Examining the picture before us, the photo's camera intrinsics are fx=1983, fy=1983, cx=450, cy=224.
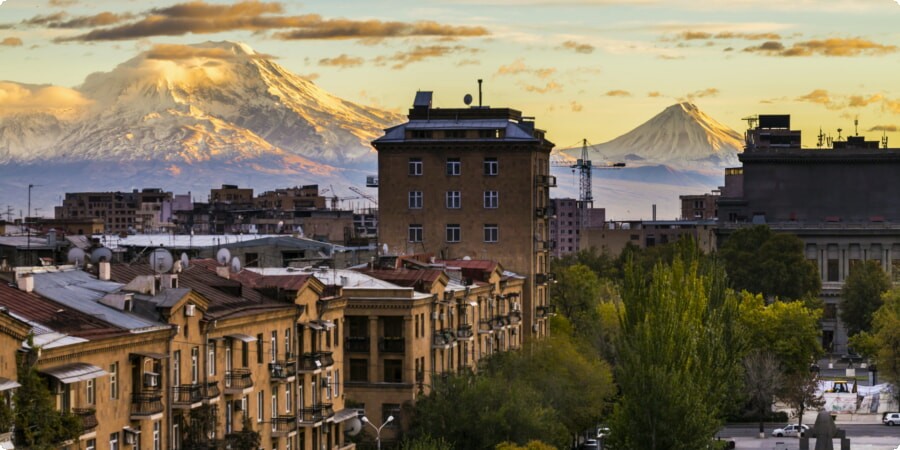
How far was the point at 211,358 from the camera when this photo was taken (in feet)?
187

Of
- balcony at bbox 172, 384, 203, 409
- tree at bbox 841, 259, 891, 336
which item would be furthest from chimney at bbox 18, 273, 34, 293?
tree at bbox 841, 259, 891, 336

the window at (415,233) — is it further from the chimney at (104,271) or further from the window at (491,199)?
the chimney at (104,271)

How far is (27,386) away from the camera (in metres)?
43.2

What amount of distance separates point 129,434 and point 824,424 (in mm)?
41707

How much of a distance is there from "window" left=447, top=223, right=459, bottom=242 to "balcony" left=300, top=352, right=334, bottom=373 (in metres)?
50.1

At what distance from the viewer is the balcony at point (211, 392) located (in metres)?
55.6

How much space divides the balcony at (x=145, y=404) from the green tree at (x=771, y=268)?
12877 centimetres

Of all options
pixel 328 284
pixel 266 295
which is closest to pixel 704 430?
pixel 328 284

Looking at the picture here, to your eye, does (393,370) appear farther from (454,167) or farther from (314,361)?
(454,167)

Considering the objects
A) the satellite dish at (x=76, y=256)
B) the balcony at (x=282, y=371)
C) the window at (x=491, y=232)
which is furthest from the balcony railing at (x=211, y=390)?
the window at (x=491, y=232)

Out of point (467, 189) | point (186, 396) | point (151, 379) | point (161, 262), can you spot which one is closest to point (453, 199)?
point (467, 189)

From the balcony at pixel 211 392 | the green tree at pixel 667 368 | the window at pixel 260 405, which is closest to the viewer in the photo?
the balcony at pixel 211 392

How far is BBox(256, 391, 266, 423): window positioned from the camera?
61625mm

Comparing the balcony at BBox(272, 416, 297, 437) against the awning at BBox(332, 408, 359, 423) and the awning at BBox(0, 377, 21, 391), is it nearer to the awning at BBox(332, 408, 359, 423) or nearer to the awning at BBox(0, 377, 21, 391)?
the awning at BBox(332, 408, 359, 423)
